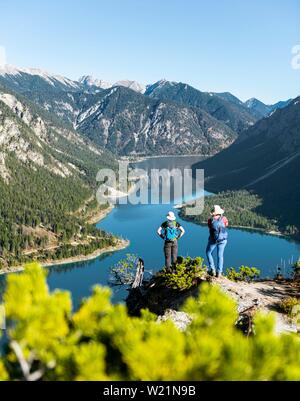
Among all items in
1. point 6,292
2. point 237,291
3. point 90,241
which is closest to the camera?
point 6,292

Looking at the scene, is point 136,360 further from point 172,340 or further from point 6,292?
point 6,292

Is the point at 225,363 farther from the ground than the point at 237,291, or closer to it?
farther from the ground

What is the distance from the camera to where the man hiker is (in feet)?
79.9

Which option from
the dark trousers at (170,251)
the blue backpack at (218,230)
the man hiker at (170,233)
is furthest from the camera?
the dark trousers at (170,251)

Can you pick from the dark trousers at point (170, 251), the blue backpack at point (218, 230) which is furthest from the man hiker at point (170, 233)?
the blue backpack at point (218, 230)

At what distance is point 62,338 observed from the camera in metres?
8.60

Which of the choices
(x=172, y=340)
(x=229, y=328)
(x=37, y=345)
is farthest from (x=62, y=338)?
(x=229, y=328)

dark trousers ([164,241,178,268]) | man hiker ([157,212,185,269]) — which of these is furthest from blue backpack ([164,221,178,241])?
dark trousers ([164,241,178,268])

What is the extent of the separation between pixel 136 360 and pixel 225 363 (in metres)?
1.36

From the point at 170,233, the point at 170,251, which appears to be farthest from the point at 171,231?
the point at 170,251

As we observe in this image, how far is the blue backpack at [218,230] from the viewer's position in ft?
74.2

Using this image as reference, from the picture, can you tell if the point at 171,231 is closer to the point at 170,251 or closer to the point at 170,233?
the point at 170,233

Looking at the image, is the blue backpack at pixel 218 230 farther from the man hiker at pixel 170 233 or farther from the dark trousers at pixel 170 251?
the dark trousers at pixel 170 251

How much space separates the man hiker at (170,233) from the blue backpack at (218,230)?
1.97 metres
